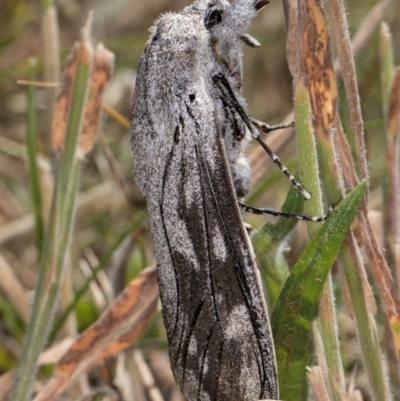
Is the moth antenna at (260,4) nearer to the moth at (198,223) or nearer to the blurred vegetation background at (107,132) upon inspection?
the moth at (198,223)

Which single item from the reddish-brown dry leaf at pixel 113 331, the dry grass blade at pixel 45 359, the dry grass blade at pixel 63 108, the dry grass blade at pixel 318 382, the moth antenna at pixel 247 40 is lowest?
the dry grass blade at pixel 45 359

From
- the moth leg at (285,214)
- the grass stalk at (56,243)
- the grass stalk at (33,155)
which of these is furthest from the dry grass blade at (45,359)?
the moth leg at (285,214)

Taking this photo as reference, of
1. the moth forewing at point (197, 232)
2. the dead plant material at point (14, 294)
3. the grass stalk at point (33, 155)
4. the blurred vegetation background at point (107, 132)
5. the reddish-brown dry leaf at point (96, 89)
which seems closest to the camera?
the moth forewing at point (197, 232)

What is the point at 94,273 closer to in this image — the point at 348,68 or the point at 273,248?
the point at 273,248

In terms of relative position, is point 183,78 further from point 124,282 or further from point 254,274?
point 124,282

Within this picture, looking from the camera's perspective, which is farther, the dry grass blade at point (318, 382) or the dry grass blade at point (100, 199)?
the dry grass blade at point (100, 199)
